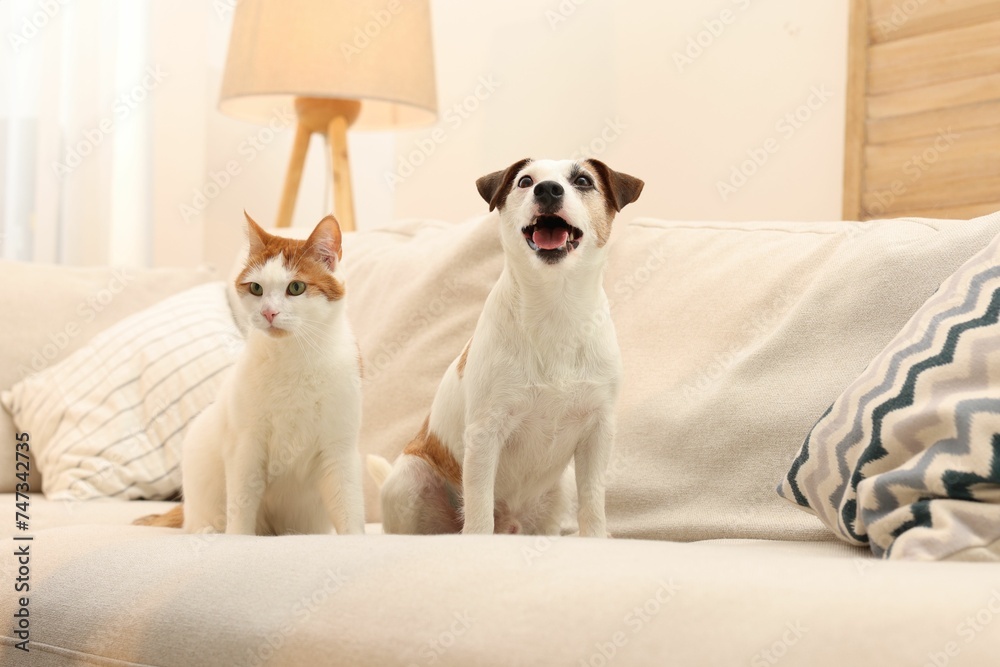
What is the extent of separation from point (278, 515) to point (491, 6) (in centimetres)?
204

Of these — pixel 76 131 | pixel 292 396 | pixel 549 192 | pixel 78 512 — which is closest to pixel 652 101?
pixel 549 192

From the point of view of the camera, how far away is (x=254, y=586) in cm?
91

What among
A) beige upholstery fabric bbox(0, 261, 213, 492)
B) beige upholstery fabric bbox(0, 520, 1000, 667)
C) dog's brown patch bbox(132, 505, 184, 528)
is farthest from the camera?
beige upholstery fabric bbox(0, 261, 213, 492)

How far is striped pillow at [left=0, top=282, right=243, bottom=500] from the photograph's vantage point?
1867 millimetres

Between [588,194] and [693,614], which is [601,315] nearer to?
[588,194]

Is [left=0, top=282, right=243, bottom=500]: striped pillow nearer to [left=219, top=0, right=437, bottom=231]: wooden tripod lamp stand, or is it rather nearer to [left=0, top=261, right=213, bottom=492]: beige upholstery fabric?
[left=0, top=261, right=213, bottom=492]: beige upholstery fabric

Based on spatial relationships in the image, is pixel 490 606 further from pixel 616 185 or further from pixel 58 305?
pixel 58 305

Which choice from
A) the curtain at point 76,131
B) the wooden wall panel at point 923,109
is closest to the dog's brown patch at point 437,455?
the wooden wall panel at point 923,109

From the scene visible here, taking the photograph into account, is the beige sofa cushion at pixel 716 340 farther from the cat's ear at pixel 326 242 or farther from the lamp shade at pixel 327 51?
the lamp shade at pixel 327 51

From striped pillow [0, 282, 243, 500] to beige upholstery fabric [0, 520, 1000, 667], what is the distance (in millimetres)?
828

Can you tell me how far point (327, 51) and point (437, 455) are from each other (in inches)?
60.1

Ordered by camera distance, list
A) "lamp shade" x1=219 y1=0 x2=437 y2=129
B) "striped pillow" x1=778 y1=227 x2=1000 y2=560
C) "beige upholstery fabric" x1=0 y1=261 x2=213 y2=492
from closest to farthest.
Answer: "striped pillow" x1=778 y1=227 x2=1000 y2=560
"beige upholstery fabric" x1=0 y1=261 x2=213 y2=492
"lamp shade" x1=219 y1=0 x2=437 y2=129

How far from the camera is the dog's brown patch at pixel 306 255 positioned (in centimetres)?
129

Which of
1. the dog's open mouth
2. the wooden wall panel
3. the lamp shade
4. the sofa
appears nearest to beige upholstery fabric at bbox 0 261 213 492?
the sofa
